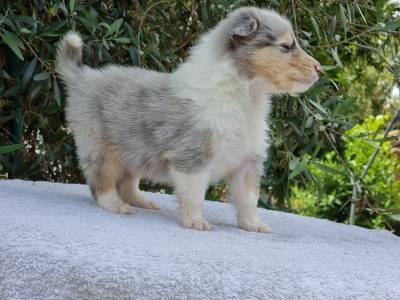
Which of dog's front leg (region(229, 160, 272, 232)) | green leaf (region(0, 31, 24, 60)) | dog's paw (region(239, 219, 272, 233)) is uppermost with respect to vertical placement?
green leaf (region(0, 31, 24, 60))

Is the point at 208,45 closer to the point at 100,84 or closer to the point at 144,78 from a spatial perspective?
the point at 144,78

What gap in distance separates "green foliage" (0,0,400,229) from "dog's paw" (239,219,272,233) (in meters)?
0.36

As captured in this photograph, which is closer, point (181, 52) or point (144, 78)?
point (144, 78)

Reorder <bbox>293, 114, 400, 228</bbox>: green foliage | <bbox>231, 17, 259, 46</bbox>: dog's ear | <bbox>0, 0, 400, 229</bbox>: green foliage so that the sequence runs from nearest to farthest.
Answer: <bbox>231, 17, 259, 46</bbox>: dog's ear
<bbox>0, 0, 400, 229</bbox>: green foliage
<bbox>293, 114, 400, 228</bbox>: green foliage

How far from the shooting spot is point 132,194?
9.89 ft

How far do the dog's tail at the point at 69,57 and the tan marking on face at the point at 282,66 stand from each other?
854 millimetres

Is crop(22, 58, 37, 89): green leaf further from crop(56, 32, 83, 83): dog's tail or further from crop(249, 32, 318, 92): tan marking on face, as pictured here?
crop(249, 32, 318, 92): tan marking on face

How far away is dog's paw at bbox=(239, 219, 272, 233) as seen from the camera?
2609 mm

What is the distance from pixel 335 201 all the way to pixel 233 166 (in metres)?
3.50

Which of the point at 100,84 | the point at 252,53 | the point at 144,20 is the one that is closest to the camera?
the point at 252,53

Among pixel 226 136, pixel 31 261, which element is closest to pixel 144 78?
pixel 226 136

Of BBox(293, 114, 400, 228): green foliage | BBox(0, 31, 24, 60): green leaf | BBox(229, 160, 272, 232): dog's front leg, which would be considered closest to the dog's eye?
BBox(229, 160, 272, 232): dog's front leg

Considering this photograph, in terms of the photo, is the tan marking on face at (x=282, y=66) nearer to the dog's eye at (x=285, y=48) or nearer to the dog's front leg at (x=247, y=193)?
the dog's eye at (x=285, y=48)

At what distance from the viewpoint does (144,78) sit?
2730 mm
